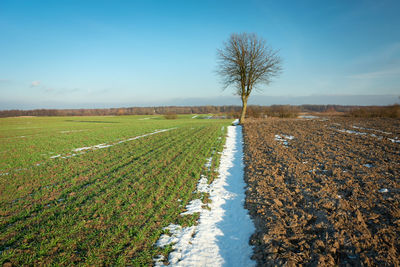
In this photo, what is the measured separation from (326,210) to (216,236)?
312 cm

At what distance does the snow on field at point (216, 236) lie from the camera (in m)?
3.92

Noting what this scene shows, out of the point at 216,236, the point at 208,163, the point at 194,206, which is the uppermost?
the point at 208,163

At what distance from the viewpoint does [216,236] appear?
467 centimetres

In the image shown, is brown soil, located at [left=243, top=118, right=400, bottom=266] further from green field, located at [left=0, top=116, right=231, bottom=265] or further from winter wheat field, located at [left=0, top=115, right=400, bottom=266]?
green field, located at [left=0, top=116, right=231, bottom=265]

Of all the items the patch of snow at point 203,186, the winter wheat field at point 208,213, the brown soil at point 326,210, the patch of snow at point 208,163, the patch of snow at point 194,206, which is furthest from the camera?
the patch of snow at point 208,163

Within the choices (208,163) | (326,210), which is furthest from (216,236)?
(208,163)

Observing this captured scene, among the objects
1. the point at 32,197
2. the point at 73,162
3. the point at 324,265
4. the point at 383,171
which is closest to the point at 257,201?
the point at 324,265

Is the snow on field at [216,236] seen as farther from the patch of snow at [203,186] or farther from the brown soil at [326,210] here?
the brown soil at [326,210]

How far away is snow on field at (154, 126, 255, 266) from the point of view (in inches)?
154

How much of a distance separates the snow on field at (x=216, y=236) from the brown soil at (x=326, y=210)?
32cm

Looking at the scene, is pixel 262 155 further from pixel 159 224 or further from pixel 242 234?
pixel 159 224

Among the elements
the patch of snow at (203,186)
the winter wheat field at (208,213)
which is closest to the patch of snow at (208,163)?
the winter wheat field at (208,213)

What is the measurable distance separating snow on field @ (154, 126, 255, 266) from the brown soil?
320 mm

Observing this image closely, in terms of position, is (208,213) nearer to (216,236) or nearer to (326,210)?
(216,236)
